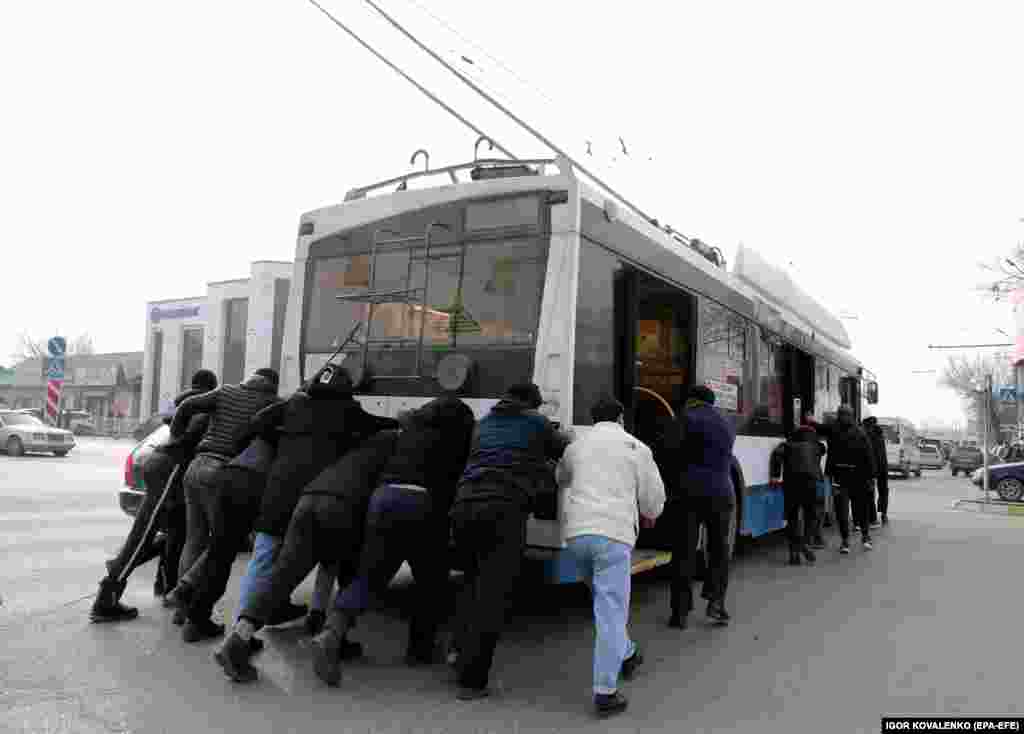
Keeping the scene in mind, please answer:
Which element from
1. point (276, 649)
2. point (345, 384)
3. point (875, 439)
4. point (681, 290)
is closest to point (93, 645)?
point (276, 649)

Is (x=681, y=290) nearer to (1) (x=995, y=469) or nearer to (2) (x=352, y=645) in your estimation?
(2) (x=352, y=645)

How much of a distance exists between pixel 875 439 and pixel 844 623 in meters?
7.22

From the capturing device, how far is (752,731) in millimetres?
4250

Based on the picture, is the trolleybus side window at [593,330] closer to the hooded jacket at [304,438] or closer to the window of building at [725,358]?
the hooded jacket at [304,438]

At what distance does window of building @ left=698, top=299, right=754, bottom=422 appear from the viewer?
8023 millimetres

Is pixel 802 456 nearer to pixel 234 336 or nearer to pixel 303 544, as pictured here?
pixel 303 544

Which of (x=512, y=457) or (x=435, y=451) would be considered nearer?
Answer: (x=512, y=457)

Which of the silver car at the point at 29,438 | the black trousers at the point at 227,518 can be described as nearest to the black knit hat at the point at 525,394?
the black trousers at the point at 227,518

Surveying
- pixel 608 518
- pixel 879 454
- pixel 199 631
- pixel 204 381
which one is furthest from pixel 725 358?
pixel 879 454

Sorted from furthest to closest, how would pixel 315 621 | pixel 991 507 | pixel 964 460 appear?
pixel 964 460 < pixel 991 507 < pixel 315 621

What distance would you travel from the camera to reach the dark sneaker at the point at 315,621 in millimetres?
5621

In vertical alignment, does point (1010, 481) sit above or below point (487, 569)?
below

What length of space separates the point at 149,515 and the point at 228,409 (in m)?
1.04

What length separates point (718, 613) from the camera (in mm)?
6590
